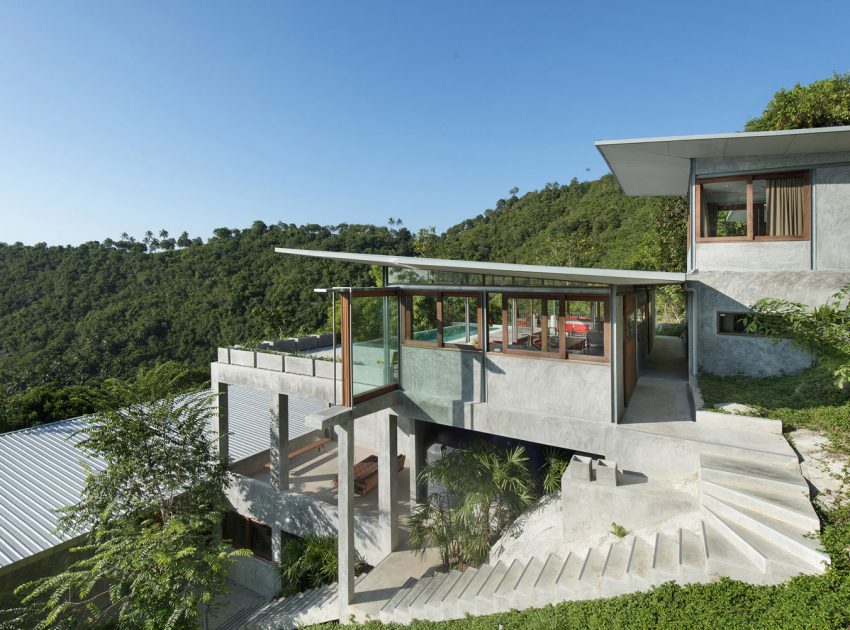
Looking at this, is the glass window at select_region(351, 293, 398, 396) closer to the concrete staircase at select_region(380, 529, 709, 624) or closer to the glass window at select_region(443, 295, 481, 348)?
the glass window at select_region(443, 295, 481, 348)

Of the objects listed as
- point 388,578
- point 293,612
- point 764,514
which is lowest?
point 293,612

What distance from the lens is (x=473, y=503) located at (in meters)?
8.03

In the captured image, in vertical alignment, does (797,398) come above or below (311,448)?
above

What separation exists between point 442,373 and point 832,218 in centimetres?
881

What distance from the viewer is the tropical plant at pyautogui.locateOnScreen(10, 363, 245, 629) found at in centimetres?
841

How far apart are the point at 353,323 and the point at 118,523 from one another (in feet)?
23.3

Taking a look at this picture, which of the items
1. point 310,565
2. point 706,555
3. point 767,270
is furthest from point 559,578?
point 767,270

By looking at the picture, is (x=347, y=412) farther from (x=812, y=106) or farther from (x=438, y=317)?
(x=812, y=106)

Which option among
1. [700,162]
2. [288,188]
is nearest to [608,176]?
[288,188]

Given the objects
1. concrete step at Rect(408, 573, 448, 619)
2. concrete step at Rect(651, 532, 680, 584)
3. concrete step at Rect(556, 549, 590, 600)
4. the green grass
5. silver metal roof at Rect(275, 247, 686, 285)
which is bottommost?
concrete step at Rect(408, 573, 448, 619)

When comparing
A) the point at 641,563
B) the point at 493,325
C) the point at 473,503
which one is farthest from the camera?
the point at 493,325

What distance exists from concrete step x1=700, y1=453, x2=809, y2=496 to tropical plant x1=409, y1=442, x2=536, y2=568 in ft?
10.2

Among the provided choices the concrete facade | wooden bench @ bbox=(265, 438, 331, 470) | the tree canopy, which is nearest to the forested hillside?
the tree canopy

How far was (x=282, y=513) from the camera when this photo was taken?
11289mm
